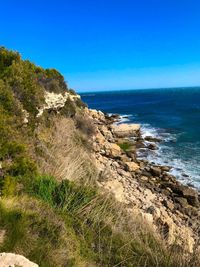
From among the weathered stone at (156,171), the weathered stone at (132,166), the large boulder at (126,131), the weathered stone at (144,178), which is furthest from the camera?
the large boulder at (126,131)

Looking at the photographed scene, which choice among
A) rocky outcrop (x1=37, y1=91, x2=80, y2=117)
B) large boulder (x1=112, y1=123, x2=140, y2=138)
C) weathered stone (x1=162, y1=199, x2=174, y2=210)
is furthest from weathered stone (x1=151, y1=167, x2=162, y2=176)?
large boulder (x1=112, y1=123, x2=140, y2=138)

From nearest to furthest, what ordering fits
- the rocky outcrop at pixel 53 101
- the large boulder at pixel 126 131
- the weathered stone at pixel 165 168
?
the rocky outcrop at pixel 53 101
the weathered stone at pixel 165 168
the large boulder at pixel 126 131

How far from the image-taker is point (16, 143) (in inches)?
296

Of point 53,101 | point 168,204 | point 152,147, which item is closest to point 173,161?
point 152,147

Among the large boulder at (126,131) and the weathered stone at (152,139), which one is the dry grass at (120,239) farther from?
the large boulder at (126,131)

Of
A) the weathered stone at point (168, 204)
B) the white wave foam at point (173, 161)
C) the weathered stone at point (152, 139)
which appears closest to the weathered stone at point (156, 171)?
the white wave foam at point (173, 161)

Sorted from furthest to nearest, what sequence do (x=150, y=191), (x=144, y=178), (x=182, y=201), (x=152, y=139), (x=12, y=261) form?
1. (x=152, y=139)
2. (x=144, y=178)
3. (x=150, y=191)
4. (x=182, y=201)
5. (x=12, y=261)

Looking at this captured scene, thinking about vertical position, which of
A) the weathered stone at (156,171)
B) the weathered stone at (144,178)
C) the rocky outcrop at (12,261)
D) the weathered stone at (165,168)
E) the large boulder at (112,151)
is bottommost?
the weathered stone at (165,168)

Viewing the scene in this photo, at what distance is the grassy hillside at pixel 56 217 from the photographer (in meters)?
4.89

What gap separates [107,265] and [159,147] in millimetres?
23440

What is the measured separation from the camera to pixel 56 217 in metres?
5.74

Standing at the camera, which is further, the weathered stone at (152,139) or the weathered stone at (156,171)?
the weathered stone at (152,139)

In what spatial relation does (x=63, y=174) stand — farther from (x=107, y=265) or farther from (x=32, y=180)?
(x=107, y=265)

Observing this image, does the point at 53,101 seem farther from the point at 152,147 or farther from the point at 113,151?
the point at 152,147
